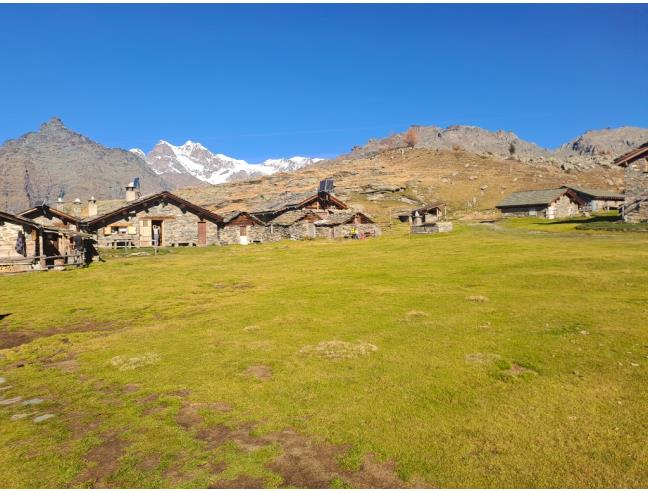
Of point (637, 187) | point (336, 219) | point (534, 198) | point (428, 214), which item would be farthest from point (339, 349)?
point (534, 198)

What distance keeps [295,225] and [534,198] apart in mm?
47233

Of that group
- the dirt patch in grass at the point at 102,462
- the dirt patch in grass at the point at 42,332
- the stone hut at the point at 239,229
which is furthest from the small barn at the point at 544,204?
the dirt patch in grass at the point at 102,462

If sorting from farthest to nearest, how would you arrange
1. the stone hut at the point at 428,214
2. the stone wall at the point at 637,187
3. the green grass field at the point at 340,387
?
the stone hut at the point at 428,214
the stone wall at the point at 637,187
the green grass field at the point at 340,387

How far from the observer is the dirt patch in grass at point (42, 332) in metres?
14.6

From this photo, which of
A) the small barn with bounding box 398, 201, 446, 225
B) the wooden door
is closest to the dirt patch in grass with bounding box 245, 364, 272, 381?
the wooden door

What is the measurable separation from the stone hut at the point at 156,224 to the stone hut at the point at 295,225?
8652 mm

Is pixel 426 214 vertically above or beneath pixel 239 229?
above

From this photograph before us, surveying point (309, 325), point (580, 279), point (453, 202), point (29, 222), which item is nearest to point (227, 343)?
point (309, 325)

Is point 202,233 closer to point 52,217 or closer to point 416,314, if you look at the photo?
point 52,217

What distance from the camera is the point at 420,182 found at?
127 metres

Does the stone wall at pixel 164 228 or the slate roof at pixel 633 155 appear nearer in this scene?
the slate roof at pixel 633 155

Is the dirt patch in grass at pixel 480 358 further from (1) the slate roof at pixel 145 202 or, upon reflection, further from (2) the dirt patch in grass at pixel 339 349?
(1) the slate roof at pixel 145 202

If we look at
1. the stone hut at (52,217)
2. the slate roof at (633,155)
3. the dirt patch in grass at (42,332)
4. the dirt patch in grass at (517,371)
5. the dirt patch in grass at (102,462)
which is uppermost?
the slate roof at (633,155)

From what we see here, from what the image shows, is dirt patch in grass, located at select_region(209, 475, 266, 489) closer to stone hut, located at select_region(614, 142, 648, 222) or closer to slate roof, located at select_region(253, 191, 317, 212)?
stone hut, located at select_region(614, 142, 648, 222)
